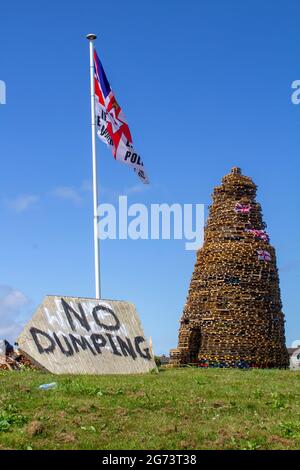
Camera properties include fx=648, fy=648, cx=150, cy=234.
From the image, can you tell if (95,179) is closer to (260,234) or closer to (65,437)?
(260,234)

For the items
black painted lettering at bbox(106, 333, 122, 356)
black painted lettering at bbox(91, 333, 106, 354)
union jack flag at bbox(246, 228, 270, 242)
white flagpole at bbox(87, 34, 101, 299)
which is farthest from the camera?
union jack flag at bbox(246, 228, 270, 242)

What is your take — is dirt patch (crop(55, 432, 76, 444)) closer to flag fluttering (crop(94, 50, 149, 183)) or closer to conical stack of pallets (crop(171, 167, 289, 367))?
flag fluttering (crop(94, 50, 149, 183))

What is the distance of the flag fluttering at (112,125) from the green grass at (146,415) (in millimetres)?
11955

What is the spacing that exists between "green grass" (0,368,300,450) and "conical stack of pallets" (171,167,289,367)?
13.3m

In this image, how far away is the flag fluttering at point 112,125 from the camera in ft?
94.3

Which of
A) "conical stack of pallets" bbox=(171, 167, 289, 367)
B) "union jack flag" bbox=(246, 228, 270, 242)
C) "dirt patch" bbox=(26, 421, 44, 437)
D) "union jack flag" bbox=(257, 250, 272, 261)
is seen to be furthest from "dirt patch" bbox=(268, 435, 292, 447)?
"union jack flag" bbox=(246, 228, 270, 242)

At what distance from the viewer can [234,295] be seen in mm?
33969

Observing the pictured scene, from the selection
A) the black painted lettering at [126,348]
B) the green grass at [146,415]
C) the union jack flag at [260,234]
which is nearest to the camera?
the green grass at [146,415]

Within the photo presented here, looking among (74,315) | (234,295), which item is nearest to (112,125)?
(74,315)

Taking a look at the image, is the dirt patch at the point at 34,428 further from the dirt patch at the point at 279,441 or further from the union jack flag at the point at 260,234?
the union jack flag at the point at 260,234

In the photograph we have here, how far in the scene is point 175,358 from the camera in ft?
113

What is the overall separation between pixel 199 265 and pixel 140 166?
329 inches

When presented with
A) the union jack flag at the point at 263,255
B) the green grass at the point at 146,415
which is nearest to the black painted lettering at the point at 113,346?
the green grass at the point at 146,415

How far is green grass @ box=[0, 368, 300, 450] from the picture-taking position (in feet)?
42.7
